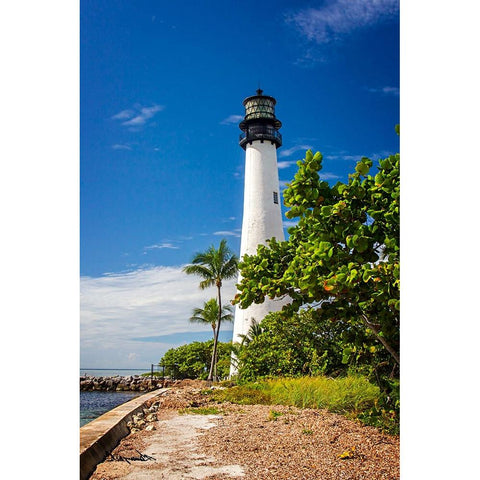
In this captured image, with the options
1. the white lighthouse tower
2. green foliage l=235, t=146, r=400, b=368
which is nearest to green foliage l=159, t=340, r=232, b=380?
the white lighthouse tower

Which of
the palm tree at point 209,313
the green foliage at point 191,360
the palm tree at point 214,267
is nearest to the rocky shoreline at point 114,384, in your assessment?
the green foliage at point 191,360

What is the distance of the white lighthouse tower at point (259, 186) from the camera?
45.0 ft

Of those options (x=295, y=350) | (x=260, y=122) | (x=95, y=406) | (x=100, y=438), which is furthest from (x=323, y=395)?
(x=260, y=122)

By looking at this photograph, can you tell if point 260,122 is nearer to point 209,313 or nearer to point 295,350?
point 209,313

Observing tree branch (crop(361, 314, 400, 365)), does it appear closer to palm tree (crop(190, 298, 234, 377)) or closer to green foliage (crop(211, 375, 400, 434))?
green foliage (crop(211, 375, 400, 434))

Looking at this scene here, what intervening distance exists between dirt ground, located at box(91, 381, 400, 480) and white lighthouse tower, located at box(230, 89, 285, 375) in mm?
8443

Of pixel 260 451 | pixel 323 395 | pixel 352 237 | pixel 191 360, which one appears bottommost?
pixel 191 360

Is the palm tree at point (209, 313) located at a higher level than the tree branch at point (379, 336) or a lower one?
lower

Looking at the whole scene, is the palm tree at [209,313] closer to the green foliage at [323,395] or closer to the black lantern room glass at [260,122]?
the black lantern room glass at [260,122]

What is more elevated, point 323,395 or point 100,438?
point 100,438

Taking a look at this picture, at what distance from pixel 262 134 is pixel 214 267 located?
5040 mm

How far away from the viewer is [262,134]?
49.3 feet

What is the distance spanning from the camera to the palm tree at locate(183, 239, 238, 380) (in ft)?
53.9

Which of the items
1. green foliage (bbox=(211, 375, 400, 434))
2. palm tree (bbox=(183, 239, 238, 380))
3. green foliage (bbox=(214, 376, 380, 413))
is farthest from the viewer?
palm tree (bbox=(183, 239, 238, 380))
